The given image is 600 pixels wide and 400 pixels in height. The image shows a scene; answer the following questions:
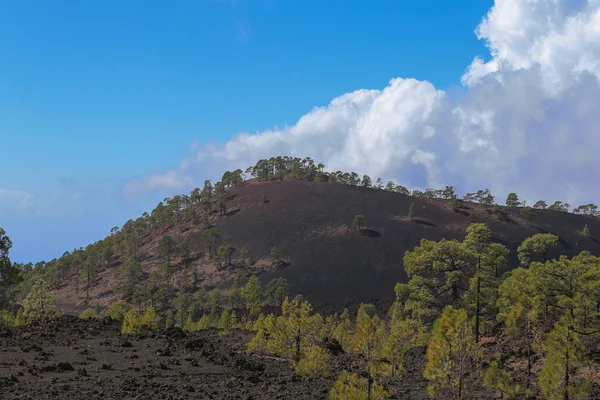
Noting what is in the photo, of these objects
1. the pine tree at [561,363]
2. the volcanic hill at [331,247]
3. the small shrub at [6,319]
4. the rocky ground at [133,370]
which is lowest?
the small shrub at [6,319]

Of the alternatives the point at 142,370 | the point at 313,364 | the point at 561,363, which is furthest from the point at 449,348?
the point at 142,370

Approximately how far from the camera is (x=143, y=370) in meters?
36.6

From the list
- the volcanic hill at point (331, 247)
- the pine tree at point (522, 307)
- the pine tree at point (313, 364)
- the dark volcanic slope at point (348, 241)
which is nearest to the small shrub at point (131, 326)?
the pine tree at point (313, 364)

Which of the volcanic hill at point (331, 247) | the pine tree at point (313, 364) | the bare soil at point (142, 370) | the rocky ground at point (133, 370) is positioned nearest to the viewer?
the rocky ground at point (133, 370)

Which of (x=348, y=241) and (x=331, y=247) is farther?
(x=348, y=241)

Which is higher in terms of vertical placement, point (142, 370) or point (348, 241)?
point (348, 241)

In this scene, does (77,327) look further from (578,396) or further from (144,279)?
(144,279)

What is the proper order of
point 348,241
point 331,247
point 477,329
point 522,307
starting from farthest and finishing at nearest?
1. point 348,241
2. point 331,247
3. point 477,329
4. point 522,307

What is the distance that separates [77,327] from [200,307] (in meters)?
78.8

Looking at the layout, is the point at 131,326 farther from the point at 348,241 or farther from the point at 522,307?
the point at 348,241

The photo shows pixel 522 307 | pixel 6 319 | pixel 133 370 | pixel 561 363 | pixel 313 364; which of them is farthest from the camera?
pixel 6 319

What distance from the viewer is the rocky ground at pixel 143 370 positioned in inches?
1169

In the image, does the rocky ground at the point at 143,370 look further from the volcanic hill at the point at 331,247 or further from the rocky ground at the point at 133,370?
the volcanic hill at the point at 331,247

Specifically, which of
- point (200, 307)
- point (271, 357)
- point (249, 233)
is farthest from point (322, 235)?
point (271, 357)
